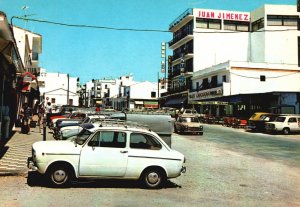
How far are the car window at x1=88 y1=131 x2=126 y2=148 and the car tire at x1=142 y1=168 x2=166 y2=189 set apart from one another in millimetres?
970

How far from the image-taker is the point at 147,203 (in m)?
7.80

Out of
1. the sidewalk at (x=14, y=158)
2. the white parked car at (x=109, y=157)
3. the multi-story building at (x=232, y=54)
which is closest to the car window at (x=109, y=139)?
the white parked car at (x=109, y=157)

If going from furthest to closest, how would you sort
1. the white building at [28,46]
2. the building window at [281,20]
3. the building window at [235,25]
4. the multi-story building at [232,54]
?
1. the building window at [235,25]
2. the building window at [281,20]
3. the multi-story building at [232,54]
4. the white building at [28,46]

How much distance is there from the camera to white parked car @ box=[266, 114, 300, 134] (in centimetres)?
3209

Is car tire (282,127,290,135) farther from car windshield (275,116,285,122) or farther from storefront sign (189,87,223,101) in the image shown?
storefront sign (189,87,223,101)

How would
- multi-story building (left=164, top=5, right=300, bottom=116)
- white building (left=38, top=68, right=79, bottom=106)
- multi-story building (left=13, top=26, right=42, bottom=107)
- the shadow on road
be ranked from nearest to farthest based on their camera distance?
1. the shadow on road
2. multi-story building (left=13, top=26, right=42, bottom=107)
3. multi-story building (left=164, top=5, right=300, bottom=116)
4. white building (left=38, top=68, right=79, bottom=106)

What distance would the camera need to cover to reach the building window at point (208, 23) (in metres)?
64.1

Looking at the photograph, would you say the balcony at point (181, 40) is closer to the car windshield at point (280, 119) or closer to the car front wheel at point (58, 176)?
the car windshield at point (280, 119)

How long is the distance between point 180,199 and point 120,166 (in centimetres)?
179

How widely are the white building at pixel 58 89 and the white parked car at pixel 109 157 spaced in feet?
272

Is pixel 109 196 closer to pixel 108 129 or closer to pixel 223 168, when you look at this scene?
pixel 108 129

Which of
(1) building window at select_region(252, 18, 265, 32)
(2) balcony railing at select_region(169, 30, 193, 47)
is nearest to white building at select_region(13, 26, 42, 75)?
(2) balcony railing at select_region(169, 30, 193, 47)

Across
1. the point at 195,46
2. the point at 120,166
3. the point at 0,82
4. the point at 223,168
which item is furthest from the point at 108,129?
the point at 195,46

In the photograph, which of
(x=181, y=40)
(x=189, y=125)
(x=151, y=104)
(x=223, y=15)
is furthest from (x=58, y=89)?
(x=189, y=125)
